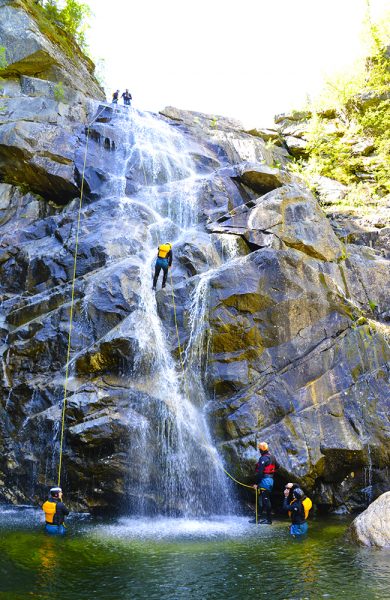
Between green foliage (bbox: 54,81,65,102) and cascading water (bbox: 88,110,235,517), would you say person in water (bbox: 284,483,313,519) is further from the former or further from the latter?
green foliage (bbox: 54,81,65,102)

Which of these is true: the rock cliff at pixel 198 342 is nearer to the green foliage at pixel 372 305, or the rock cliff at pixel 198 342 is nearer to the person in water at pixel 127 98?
the green foliage at pixel 372 305

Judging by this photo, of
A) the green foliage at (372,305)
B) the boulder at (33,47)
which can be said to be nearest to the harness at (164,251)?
the green foliage at (372,305)

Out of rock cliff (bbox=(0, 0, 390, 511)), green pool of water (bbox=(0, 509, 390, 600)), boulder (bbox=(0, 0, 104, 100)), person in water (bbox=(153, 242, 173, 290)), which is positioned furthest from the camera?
boulder (bbox=(0, 0, 104, 100))

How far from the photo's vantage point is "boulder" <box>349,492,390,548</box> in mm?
10336

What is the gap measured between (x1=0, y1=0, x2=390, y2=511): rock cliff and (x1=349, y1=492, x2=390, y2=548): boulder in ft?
7.79

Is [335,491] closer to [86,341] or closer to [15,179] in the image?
[86,341]

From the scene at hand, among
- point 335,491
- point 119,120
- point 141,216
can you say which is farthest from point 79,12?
point 335,491

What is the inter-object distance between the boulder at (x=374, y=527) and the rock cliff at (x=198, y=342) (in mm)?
2374

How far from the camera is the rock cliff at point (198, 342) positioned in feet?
43.9

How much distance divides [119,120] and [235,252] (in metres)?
11.7

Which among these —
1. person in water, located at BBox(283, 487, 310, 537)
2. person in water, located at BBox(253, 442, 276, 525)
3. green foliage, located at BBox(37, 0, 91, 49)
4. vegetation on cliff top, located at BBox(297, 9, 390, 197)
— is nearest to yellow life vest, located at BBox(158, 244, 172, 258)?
person in water, located at BBox(253, 442, 276, 525)

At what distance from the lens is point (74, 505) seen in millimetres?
13555

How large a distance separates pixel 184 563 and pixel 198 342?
21.4 feet

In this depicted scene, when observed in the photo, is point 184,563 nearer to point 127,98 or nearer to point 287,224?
point 287,224
